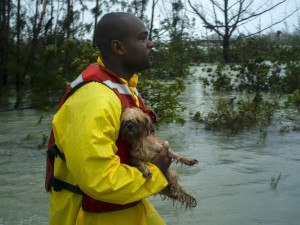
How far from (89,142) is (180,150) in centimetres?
523

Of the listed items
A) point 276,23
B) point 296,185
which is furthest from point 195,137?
point 276,23

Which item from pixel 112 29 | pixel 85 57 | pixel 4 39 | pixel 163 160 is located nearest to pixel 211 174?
pixel 85 57

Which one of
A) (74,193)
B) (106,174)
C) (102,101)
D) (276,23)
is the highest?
(276,23)

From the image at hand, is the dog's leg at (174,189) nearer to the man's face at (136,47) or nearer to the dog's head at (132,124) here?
the dog's head at (132,124)

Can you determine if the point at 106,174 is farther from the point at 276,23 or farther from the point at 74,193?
the point at 276,23

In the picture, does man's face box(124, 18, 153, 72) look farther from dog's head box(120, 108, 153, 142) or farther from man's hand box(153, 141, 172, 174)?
man's hand box(153, 141, 172, 174)

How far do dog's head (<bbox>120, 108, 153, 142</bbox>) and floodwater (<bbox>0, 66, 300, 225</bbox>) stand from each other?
2037 mm

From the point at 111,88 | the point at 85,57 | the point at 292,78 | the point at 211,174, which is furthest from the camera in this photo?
the point at 292,78

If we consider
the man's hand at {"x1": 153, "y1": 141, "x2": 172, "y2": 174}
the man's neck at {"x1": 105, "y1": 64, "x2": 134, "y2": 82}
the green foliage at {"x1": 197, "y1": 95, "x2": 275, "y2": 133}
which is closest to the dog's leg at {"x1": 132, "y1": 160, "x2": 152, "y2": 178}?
the man's hand at {"x1": 153, "y1": 141, "x2": 172, "y2": 174}

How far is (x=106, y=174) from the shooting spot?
171 cm

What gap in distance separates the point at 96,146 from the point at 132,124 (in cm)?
21

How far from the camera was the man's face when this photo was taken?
212 centimetres

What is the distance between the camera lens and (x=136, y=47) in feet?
6.98

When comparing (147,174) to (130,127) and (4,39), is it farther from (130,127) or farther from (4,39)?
(4,39)
